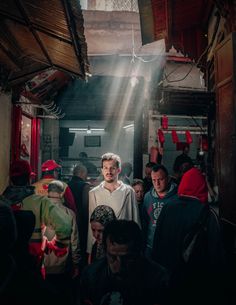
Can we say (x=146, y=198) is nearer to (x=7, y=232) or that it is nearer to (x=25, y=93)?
(x=7, y=232)

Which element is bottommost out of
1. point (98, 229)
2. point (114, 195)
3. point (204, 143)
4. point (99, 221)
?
point (98, 229)

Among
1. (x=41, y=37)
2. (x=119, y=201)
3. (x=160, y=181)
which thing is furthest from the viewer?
(x=41, y=37)

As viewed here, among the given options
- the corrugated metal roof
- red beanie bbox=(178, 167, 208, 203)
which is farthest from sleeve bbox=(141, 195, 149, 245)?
the corrugated metal roof

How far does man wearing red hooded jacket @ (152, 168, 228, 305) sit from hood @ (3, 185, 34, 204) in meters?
2.03

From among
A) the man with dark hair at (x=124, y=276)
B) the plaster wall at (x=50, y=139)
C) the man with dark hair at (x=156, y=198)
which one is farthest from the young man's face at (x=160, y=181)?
the plaster wall at (x=50, y=139)

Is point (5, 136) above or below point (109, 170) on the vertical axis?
above

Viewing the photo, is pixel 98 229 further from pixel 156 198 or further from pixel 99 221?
pixel 156 198

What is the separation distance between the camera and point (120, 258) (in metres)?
2.80

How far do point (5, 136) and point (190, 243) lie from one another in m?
6.31

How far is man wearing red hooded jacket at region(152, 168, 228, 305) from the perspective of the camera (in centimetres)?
389

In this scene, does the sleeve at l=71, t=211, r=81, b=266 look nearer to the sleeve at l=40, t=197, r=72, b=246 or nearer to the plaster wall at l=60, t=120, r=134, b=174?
the sleeve at l=40, t=197, r=72, b=246

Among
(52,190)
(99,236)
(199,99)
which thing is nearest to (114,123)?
(199,99)

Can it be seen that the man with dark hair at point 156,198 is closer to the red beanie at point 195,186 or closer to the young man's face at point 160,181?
the young man's face at point 160,181

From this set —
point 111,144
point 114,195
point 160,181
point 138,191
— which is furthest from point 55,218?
point 111,144
